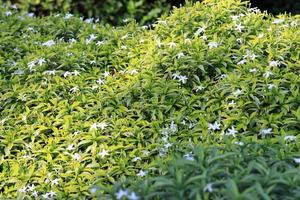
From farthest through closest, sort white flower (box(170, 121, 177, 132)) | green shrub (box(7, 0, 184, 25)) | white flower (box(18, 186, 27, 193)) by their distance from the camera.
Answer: green shrub (box(7, 0, 184, 25)) → white flower (box(170, 121, 177, 132)) → white flower (box(18, 186, 27, 193))

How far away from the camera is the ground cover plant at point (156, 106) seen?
89.4 inches

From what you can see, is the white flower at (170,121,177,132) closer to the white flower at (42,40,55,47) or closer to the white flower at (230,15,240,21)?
the white flower at (230,15,240,21)

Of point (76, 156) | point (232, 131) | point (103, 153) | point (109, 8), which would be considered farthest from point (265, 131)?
point (109, 8)

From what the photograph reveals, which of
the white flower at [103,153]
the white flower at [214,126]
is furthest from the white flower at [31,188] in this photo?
the white flower at [214,126]

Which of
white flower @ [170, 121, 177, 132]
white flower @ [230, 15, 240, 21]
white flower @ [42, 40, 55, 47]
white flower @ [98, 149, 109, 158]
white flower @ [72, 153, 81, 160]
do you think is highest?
white flower @ [42, 40, 55, 47]

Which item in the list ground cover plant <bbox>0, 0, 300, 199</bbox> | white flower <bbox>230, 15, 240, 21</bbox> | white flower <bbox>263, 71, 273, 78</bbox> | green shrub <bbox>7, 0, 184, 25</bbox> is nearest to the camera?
ground cover plant <bbox>0, 0, 300, 199</bbox>

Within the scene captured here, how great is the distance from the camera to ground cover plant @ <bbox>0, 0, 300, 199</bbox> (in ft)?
7.45

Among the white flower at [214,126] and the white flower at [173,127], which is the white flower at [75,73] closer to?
the white flower at [173,127]

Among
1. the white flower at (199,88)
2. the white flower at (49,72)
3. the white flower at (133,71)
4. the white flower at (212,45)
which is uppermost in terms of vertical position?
the white flower at (49,72)

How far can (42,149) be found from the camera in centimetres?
280

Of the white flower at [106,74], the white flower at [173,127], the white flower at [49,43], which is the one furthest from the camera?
the white flower at [49,43]

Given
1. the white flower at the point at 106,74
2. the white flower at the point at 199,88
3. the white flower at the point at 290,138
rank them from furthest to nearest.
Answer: the white flower at the point at 106,74 → the white flower at the point at 199,88 → the white flower at the point at 290,138

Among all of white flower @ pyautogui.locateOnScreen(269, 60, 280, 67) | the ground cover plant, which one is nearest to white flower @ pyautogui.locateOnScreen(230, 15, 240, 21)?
the ground cover plant

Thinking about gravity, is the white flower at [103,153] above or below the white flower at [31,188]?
above
